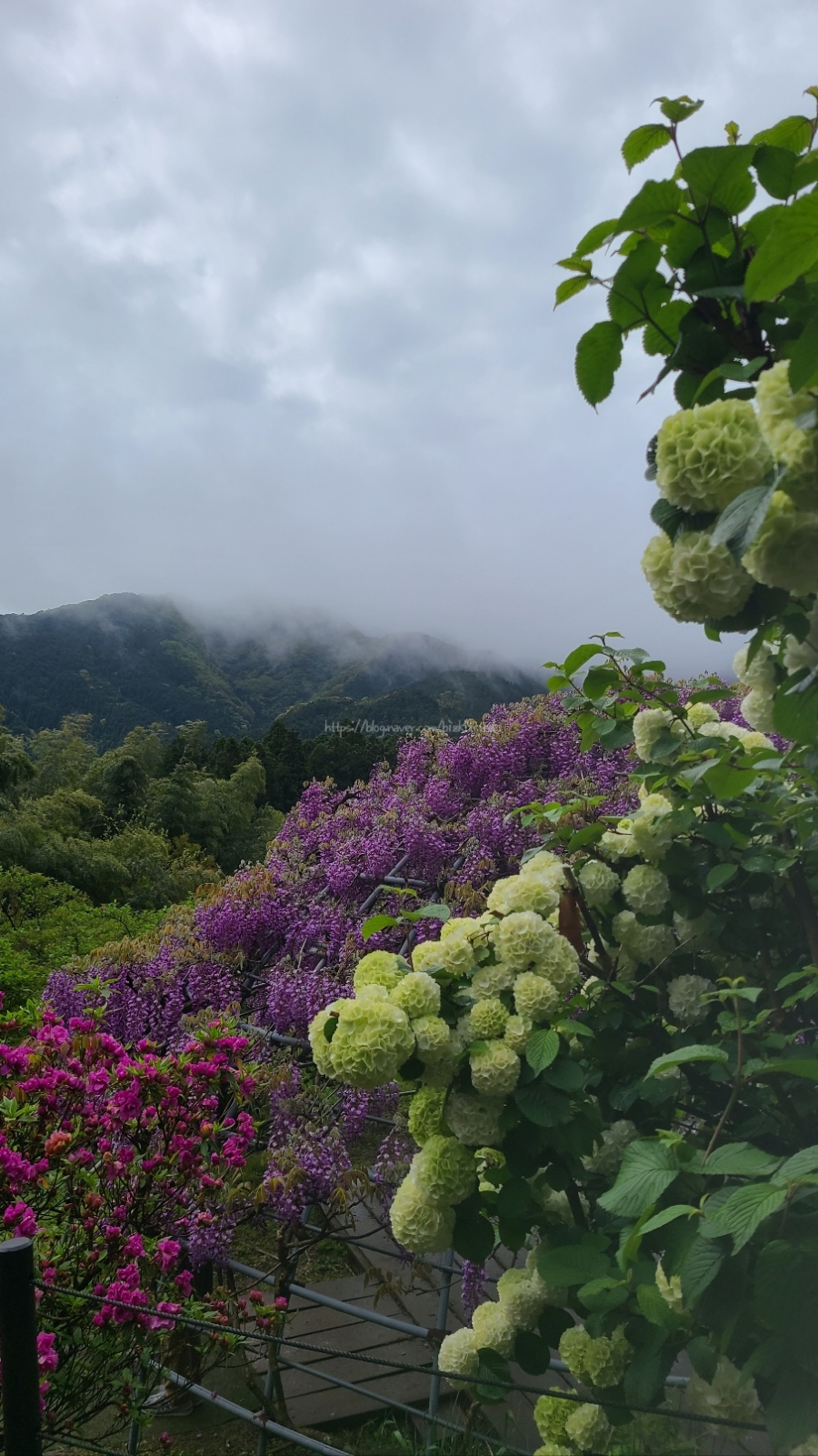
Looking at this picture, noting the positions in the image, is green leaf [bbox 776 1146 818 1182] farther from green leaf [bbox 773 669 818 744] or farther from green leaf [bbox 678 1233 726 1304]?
green leaf [bbox 773 669 818 744]

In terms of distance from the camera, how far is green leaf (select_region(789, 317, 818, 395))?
607 millimetres

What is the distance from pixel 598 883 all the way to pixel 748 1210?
28.5 inches

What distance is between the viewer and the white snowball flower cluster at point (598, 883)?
1523 millimetres

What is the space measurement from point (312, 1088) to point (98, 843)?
26.3 feet

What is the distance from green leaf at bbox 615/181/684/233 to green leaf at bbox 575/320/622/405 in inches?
3.4

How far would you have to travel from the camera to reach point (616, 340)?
858 mm

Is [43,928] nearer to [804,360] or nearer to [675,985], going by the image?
[675,985]

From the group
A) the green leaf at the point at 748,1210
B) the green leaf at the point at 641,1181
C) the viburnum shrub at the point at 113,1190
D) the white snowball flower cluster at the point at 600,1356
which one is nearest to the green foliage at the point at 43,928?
the viburnum shrub at the point at 113,1190

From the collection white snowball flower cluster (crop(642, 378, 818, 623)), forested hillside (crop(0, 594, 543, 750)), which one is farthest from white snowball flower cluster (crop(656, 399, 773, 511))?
forested hillside (crop(0, 594, 543, 750))

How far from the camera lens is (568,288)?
89 centimetres

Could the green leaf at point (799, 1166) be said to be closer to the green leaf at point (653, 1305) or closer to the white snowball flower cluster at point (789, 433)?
the green leaf at point (653, 1305)

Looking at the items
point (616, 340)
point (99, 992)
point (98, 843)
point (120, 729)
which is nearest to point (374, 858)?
point (99, 992)

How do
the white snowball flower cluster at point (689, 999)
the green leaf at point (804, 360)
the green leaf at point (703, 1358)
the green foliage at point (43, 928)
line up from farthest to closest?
the green foliage at point (43, 928) → the white snowball flower cluster at point (689, 999) → the green leaf at point (703, 1358) → the green leaf at point (804, 360)

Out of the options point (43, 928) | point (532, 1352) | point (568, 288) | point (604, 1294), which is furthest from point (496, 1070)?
point (43, 928)
